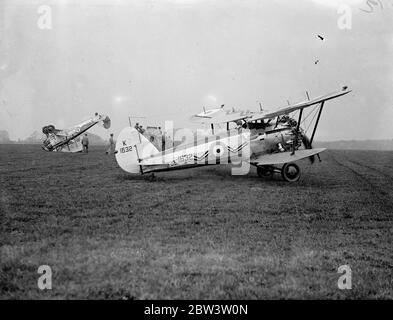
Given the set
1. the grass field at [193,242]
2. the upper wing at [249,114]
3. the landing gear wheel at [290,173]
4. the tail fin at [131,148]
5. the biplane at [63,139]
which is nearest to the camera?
the grass field at [193,242]

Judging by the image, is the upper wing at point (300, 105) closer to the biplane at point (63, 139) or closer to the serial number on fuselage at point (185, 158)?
the serial number on fuselage at point (185, 158)

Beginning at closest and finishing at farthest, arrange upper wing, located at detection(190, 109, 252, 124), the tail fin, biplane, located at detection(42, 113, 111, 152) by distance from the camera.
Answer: the tail fin < upper wing, located at detection(190, 109, 252, 124) < biplane, located at detection(42, 113, 111, 152)

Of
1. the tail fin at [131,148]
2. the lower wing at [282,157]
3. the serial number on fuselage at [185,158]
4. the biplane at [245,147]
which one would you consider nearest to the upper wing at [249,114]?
the biplane at [245,147]

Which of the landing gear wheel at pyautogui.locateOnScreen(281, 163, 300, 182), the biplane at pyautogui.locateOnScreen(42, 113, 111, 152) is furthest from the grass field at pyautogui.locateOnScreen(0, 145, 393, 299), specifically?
the biplane at pyautogui.locateOnScreen(42, 113, 111, 152)

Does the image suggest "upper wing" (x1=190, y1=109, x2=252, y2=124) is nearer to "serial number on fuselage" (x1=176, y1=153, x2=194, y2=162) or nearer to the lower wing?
the lower wing

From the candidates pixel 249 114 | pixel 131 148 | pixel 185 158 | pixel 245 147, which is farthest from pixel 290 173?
pixel 131 148

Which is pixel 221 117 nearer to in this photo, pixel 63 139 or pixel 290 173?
pixel 290 173

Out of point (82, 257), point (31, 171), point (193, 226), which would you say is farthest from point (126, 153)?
point (82, 257)
